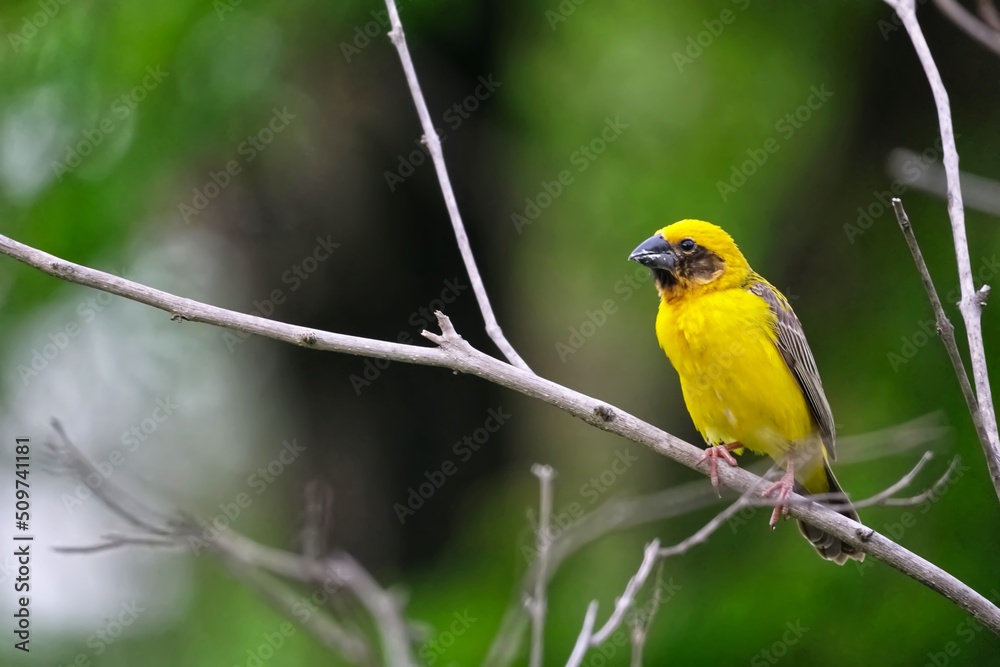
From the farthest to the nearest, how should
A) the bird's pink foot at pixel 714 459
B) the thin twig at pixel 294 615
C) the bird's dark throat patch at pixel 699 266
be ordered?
the bird's dark throat patch at pixel 699 266 → the bird's pink foot at pixel 714 459 → the thin twig at pixel 294 615

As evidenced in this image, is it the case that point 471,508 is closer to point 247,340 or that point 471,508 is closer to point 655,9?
point 247,340

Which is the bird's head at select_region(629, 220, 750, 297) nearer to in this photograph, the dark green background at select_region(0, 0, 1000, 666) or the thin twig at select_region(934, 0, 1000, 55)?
the dark green background at select_region(0, 0, 1000, 666)

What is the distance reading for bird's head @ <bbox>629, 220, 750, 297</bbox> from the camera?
4.41 meters

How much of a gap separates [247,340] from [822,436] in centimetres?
305

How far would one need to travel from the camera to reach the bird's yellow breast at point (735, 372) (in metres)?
4.20

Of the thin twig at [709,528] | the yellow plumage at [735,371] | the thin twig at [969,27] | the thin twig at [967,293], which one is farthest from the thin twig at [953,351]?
the yellow plumage at [735,371]

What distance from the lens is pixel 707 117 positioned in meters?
5.28

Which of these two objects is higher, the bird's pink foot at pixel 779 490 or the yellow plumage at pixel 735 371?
the yellow plumage at pixel 735 371

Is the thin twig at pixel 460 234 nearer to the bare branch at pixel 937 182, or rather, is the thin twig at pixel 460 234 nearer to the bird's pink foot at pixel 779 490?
the bird's pink foot at pixel 779 490

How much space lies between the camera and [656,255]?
14.4 feet

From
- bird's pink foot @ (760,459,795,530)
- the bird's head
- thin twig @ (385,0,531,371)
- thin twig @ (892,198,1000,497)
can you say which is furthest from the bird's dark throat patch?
thin twig @ (892,198,1000,497)

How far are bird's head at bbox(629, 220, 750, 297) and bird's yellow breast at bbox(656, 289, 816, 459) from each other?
8 cm

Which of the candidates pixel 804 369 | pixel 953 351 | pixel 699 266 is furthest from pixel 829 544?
pixel 953 351

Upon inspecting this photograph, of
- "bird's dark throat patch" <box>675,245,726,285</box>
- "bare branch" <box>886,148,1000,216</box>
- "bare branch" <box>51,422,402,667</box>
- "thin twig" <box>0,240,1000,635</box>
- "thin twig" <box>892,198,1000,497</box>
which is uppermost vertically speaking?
"bare branch" <box>886,148,1000,216</box>
